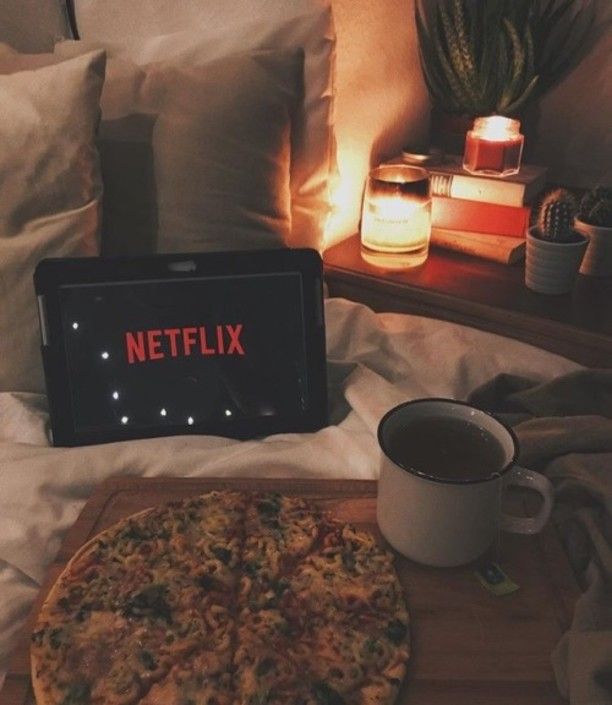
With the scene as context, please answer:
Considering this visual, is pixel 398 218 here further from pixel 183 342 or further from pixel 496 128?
pixel 183 342

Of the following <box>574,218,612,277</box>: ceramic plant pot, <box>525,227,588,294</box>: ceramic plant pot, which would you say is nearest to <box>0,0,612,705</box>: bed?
<box>525,227,588,294</box>: ceramic plant pot

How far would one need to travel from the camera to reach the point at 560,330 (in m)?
1.21

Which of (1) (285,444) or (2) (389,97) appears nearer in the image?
(1) (285,444)

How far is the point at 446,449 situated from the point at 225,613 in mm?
266

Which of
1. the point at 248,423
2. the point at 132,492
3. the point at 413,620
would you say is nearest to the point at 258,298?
the point at 248,423

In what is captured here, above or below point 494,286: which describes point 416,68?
above

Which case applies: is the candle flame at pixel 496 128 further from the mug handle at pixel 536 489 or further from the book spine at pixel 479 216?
the mug handle at pixel 536 489

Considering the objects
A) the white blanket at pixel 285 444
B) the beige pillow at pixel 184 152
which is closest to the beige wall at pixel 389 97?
the beige pillow at pixel 184 152

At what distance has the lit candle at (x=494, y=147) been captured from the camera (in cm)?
148

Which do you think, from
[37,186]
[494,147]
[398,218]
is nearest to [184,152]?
[37,186]

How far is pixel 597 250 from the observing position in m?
1.34

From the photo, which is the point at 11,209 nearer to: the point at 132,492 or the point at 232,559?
the point at 132,492

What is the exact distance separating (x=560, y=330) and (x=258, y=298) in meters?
0.55

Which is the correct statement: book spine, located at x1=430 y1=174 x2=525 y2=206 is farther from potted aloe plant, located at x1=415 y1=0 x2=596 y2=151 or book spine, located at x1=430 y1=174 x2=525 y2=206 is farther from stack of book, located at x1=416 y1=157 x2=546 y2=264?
potted aloe plant, located at x1=415 y1=0 x2=596 y2=151
